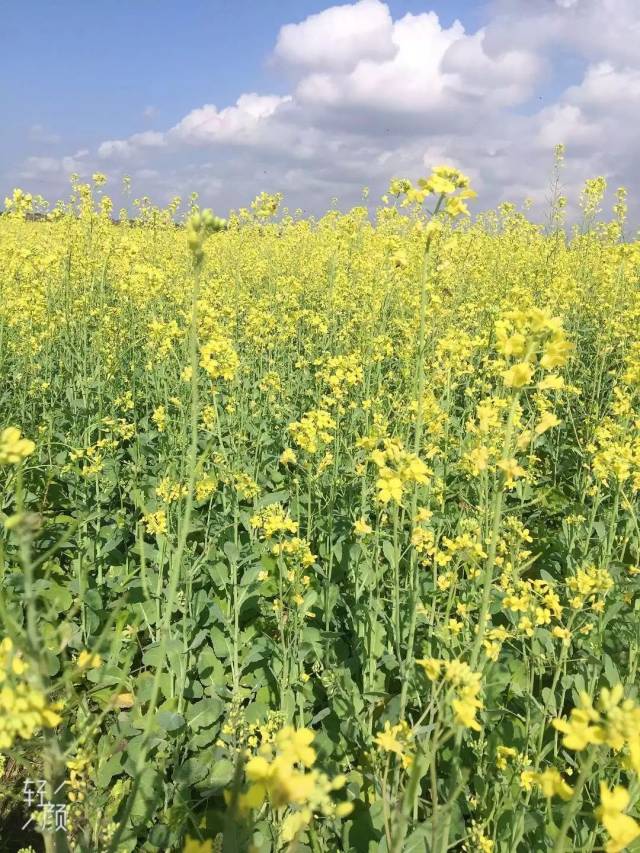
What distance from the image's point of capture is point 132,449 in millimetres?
4145

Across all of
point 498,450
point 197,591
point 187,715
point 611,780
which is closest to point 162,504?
point 197,591


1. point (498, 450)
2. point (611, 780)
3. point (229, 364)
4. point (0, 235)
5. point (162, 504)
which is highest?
point (0, 235)

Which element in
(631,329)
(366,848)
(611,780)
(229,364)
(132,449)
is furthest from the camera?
(631,329)

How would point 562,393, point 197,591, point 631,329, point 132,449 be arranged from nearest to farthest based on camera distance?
point 197,591 < point 132,449 < point 562,393 < point 631,329

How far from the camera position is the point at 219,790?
2.25 meters

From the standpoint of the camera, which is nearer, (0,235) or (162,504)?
(162,504)

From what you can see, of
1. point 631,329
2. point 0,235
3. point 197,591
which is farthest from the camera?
point 0,235

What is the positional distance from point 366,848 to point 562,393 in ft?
14.7

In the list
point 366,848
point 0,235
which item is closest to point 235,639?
point 366,848

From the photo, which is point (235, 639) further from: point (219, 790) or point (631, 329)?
point (631, 329)

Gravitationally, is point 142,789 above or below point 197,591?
below

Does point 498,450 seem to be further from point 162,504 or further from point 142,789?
point 142,789

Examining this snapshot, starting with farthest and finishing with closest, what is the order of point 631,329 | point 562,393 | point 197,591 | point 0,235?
point 0,235 < point 631,329 < point 562,393 < point 197,591

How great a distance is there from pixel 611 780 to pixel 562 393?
155 inches
